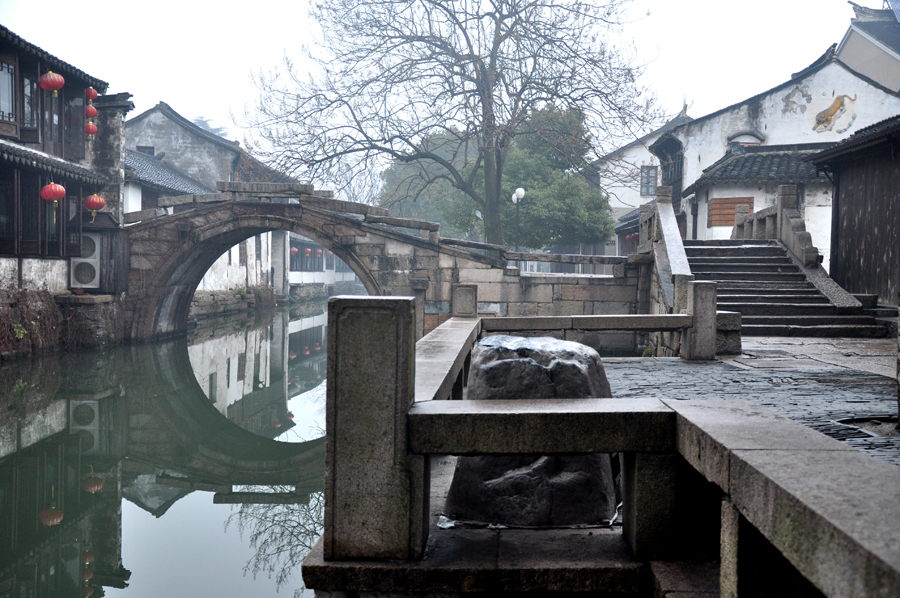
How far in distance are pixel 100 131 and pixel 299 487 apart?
37.0ft

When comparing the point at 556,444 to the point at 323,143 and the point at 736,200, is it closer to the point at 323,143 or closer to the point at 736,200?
the point at 323,143

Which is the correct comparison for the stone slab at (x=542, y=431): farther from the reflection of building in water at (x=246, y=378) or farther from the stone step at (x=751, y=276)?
the stone step at (x=751, y=276)

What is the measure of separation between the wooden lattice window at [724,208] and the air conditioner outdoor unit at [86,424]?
1483 centimetres

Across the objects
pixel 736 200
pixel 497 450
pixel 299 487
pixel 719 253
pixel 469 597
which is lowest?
pixel 299 487

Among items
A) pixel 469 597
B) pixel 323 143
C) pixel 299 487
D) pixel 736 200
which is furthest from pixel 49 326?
pixel 736 200

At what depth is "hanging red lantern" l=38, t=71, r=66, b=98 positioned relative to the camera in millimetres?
13516

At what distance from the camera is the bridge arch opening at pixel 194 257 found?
15.3 meters

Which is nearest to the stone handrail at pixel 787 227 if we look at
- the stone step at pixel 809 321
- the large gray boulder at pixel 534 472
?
the stone step at pixel 809 321

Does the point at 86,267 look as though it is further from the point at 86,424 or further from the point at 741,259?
the point at 741,259

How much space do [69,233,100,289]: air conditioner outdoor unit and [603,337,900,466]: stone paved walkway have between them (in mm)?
11727

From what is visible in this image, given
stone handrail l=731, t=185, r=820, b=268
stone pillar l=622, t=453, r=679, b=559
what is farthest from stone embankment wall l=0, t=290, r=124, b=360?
stone handrail l=731, t=185, r=820, b=268

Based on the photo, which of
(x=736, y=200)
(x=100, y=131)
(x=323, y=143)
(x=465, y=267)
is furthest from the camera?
(x=736, y=200)

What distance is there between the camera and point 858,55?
22.8 meters

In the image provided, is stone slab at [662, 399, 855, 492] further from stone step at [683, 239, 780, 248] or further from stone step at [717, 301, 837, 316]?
stone step at [683, 239, 780, 248]
